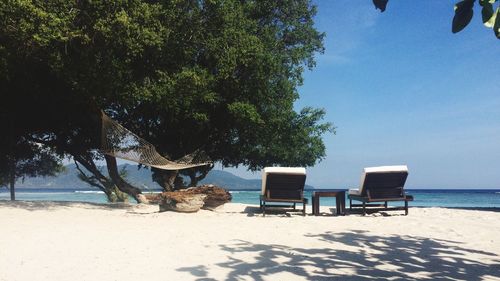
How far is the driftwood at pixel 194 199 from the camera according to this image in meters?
9.84

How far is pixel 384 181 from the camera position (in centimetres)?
986

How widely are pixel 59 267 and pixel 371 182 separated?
7.58m

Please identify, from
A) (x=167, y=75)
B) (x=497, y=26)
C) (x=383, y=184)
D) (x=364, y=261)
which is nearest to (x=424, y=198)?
(x=383, y=184)

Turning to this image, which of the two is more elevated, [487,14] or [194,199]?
[487,14]

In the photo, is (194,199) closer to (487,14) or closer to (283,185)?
(283,185)

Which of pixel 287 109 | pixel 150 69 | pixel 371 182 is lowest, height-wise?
pixel 371 182

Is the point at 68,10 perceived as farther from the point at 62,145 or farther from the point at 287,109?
the point at 287,109

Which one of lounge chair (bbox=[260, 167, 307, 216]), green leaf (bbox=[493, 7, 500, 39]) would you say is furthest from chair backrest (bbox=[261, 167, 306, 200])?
green leaf (bbox=[493, 7, 500, 39])

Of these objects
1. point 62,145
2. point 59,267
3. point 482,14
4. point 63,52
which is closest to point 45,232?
point 59,267

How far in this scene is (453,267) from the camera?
14.5ft

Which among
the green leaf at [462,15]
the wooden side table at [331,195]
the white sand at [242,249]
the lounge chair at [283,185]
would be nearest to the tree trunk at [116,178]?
the white sand at [242,249]

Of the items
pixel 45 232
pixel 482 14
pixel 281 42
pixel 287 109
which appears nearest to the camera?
pixel 482 14

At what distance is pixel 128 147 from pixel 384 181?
699 centimetres

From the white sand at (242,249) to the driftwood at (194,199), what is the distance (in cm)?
146
